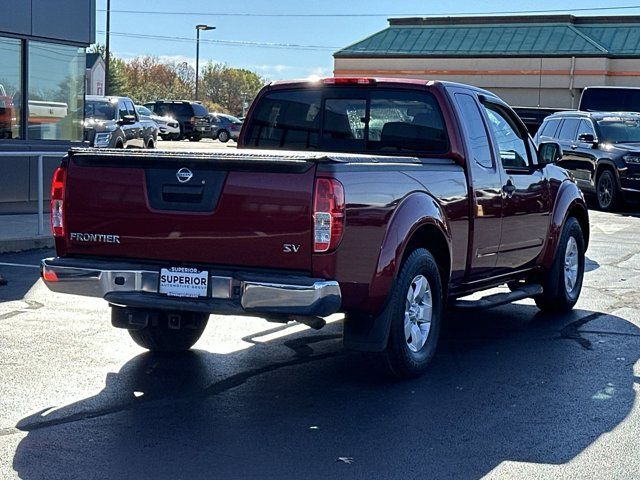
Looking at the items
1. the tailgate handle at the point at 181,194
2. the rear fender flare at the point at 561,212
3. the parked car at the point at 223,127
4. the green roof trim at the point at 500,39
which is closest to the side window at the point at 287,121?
the tailgate handle at the point at 181,194

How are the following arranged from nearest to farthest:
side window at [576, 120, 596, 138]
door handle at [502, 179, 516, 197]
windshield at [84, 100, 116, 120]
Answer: door handle at [502, 179, 516, 197] → side window at [576, 120, 596, 138] → windshield at [84, 100, 116, 120]

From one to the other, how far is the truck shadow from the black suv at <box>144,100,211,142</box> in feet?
143

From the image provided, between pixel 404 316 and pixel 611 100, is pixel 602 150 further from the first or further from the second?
pixel 404 316

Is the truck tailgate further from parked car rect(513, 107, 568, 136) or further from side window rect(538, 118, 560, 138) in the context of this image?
parked car rect(513, 107, 568, 136)

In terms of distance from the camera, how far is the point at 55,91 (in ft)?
60.7

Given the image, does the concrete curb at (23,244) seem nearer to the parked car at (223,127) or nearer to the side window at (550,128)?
the side window at (550,128)

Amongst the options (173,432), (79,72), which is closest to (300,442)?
(173,432)

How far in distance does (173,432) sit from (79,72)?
1430 cm

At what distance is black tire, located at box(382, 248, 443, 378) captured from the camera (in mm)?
6594

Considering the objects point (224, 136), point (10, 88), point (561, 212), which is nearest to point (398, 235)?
point (561, 212)

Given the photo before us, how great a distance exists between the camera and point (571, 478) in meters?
5.09

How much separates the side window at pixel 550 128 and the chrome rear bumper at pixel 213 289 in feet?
55.3

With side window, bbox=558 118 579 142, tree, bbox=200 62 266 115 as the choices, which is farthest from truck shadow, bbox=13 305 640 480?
tree, bbox=200 62 266 115

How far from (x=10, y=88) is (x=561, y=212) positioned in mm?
11069
